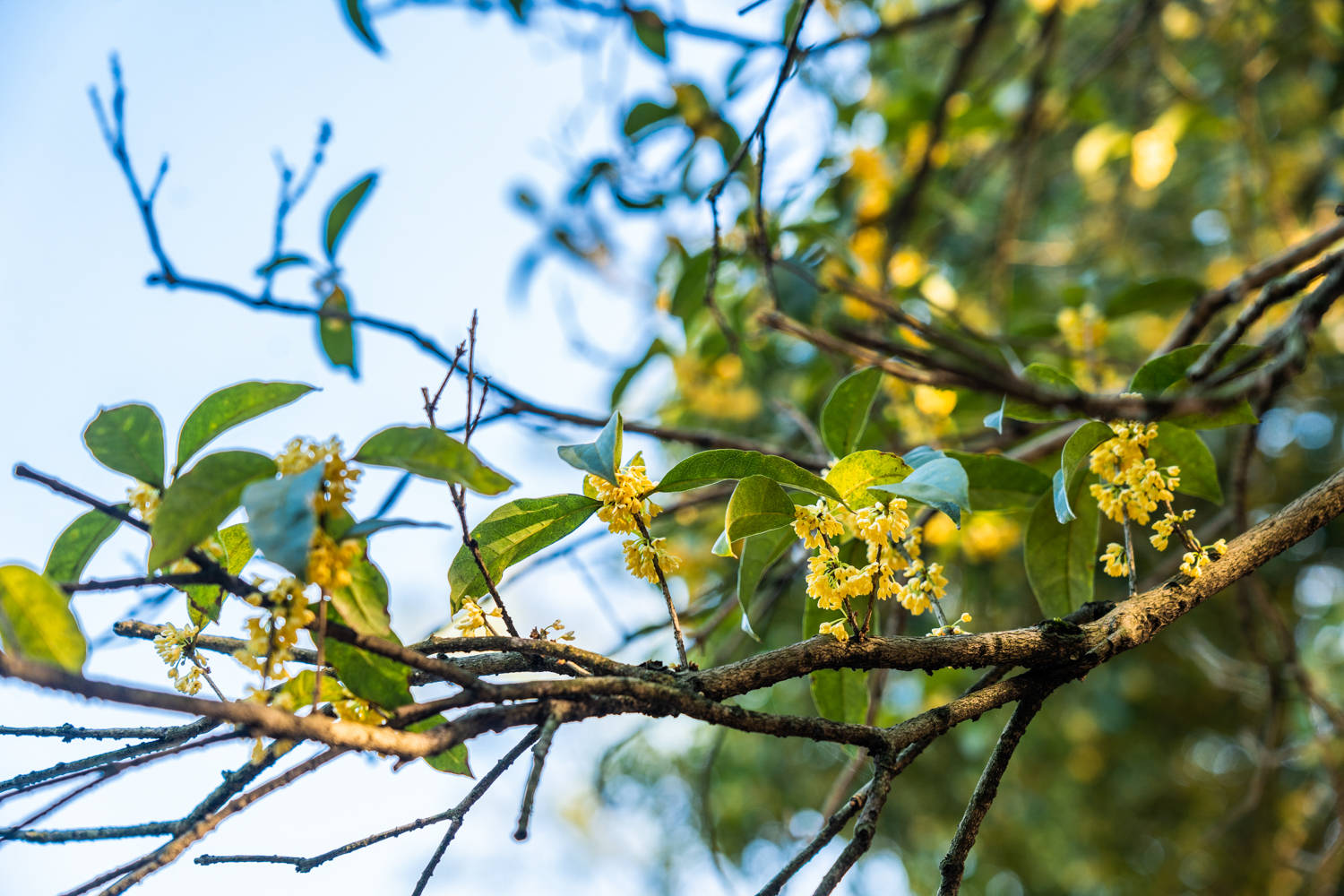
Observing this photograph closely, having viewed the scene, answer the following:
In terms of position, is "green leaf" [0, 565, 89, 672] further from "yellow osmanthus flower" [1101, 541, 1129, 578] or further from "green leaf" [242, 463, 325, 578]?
"yellow osmanthus flower" [1101, 541, 1129, 578]

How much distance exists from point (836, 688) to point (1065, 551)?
27 cm

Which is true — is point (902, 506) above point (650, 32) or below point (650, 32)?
below

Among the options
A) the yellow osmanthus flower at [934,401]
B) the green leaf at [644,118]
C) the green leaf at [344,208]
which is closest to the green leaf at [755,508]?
→ the green leaf at [344,208]

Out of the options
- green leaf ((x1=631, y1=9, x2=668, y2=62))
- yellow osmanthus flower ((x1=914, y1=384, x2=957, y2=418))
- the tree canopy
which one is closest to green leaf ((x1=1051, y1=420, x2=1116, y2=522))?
the tree canopy

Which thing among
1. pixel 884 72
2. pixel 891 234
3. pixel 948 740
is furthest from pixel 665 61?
pixel 948 740

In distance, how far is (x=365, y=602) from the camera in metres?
0.51

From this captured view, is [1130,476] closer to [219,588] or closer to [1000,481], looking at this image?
[1000,481]

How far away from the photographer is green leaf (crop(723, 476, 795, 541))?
607mm

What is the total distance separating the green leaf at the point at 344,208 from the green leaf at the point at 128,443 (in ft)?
1.78

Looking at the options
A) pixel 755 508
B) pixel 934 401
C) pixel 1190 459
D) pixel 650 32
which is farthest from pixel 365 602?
pixel 650 32

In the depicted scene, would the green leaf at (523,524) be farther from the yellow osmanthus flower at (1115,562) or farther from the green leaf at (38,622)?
the yellow osmanthus flower at (1115,562)

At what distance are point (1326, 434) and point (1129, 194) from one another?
3.29 feet

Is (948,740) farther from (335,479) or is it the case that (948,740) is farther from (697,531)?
(335,479)

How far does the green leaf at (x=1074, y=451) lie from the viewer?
2.08ft
